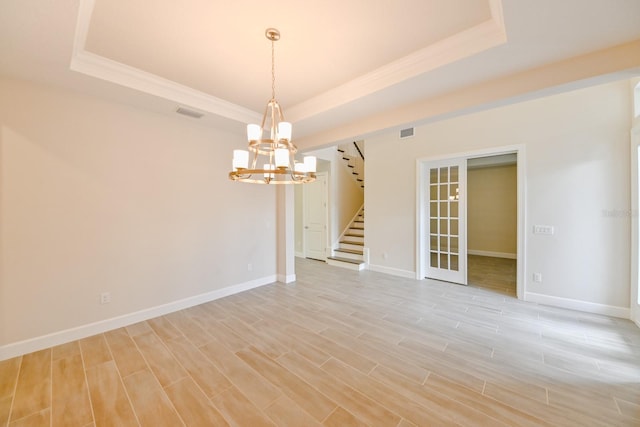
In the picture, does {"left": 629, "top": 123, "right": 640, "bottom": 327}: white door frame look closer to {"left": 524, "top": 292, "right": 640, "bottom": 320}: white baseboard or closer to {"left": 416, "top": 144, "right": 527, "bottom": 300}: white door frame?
{"left": 524, "top": 292, "right": 640, "bottom": 320}: white baseboard

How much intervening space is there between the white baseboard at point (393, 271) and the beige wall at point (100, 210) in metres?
3.10

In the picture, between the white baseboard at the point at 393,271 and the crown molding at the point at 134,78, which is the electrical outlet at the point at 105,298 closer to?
the crown molding at the point at 134,78

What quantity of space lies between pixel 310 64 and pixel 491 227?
722 centimetres

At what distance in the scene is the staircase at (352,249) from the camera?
5.84 m

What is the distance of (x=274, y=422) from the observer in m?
1.63

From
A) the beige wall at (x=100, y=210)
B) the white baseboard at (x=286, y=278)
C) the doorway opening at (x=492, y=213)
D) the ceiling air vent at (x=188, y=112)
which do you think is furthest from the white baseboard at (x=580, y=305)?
the ceiling air vent at (x=188, y=112)

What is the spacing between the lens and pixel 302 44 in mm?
2205

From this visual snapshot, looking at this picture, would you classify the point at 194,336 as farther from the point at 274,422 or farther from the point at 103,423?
the point at 274,422

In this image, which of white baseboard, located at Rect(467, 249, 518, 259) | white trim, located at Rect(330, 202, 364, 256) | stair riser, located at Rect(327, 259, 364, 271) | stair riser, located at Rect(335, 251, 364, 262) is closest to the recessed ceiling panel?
stair riser, located at Rect(327, 259, 364, 271)

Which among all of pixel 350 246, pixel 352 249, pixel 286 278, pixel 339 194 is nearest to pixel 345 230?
pixel 350 246

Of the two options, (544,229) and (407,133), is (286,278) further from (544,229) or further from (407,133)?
(544,229)

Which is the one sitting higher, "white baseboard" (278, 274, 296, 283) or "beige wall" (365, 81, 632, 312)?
"beige wall" (365, 81, 632, 312)

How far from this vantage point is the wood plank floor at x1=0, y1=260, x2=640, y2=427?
5.55 feet

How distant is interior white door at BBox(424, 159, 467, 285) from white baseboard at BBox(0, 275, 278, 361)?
3.87 m
